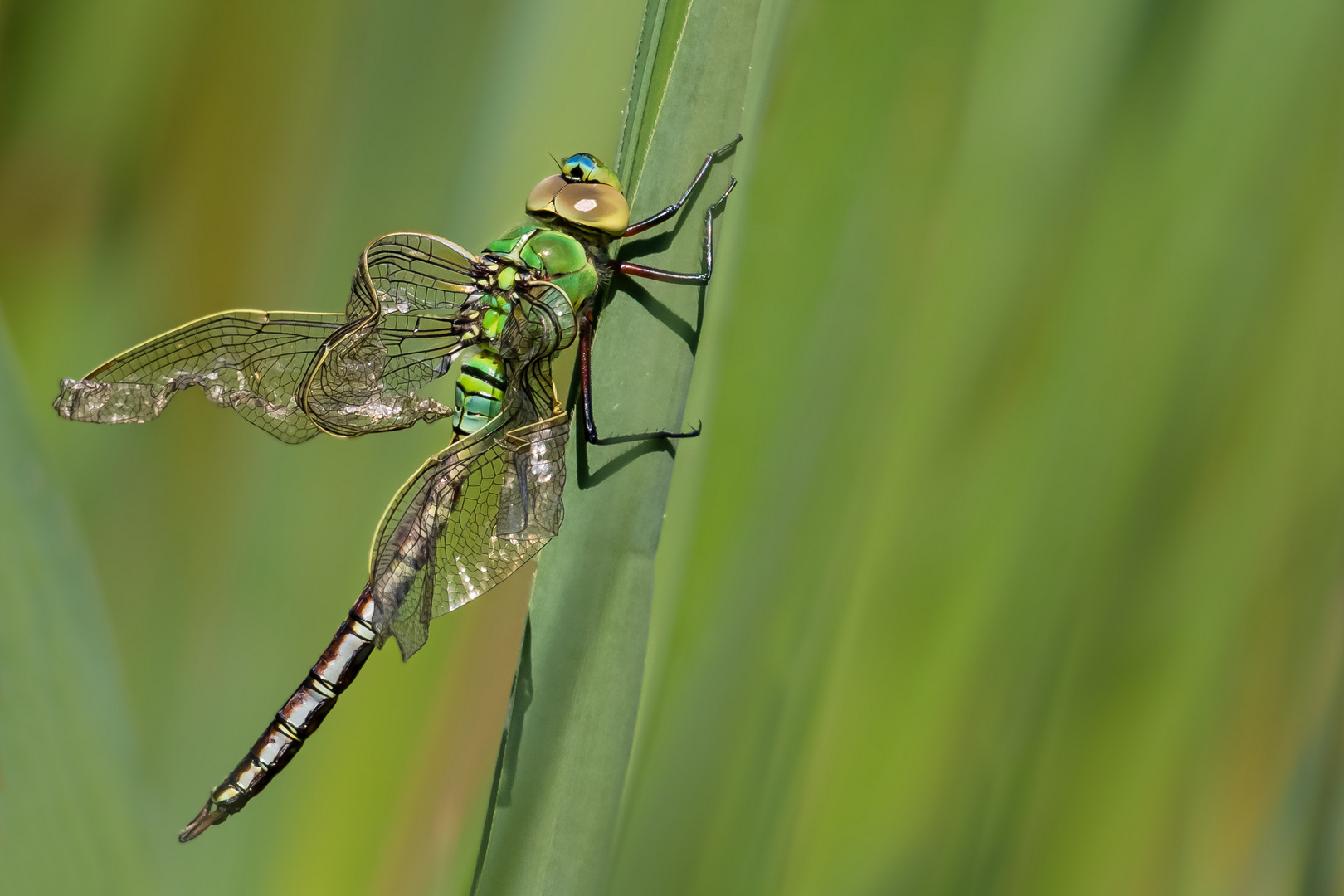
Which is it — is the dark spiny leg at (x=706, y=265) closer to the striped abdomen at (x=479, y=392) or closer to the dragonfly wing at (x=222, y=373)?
the dragonfly wing at (x=222, y=373)


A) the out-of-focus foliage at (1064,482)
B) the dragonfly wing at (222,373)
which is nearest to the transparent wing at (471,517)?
the dragonfly wing at (222,373)

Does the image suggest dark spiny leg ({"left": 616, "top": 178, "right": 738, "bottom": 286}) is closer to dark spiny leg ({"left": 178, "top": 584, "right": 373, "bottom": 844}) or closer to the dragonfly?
the dragonfly

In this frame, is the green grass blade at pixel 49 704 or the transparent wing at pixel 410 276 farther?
the transparent wing at pixel 410 276

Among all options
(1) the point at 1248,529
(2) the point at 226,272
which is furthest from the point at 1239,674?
(2) the point at 226,272

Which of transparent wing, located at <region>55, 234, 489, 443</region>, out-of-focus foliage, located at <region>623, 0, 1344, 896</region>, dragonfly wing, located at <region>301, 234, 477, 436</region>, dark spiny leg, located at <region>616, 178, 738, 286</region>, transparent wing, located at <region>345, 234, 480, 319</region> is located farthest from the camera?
dragonfly wing, located at <region>301, 234, 477, 436</region>

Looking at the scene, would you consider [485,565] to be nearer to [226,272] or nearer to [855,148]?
[226,272]

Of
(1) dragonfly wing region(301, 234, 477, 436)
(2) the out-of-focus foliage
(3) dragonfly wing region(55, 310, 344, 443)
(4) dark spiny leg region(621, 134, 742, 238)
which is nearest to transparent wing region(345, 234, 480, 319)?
(1) dragonfly wing region(301, 234, 477, 436)
